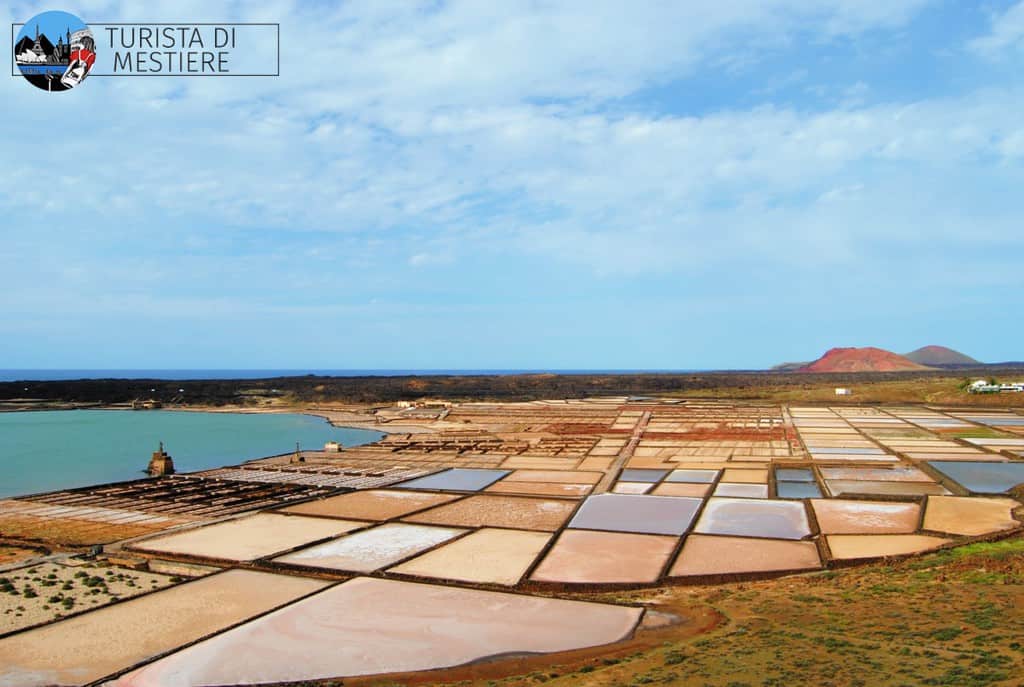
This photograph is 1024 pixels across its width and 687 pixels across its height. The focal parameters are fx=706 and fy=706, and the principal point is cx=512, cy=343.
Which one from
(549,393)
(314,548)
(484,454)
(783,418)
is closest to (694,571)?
(314,548)

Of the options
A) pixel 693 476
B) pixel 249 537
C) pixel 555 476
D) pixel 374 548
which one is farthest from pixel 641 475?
pixel 249 537

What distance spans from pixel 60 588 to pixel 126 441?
31.0 metres

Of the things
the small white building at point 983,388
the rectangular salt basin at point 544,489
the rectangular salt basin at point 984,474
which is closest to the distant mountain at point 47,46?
the rectangular salt basin at point 544,489

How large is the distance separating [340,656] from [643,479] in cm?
1639

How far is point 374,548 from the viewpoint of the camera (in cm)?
1599

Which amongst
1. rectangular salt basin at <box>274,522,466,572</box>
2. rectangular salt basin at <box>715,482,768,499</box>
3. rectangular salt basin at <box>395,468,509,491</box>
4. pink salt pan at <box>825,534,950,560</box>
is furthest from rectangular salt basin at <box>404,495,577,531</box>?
pink salt pan at <box>825,534,950,560</box>

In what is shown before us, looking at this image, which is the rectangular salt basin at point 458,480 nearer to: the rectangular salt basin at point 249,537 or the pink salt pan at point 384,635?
the rectangular salt basin at point 249,537

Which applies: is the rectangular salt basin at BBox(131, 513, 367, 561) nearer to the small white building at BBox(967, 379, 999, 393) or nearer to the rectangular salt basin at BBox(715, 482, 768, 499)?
the rectangular salt basin at BBox(715, 482, 768, 499)

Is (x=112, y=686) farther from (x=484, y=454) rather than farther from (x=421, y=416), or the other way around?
(x=421, y=416)

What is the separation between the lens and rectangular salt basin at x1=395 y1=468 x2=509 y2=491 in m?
24.2

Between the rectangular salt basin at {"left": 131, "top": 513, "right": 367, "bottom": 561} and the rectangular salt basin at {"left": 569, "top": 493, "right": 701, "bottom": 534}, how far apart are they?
6.05 m

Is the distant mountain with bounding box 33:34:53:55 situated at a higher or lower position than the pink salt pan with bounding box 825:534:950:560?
higher

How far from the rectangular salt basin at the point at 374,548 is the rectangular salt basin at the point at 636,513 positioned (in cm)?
364

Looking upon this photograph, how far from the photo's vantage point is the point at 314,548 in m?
16.0
